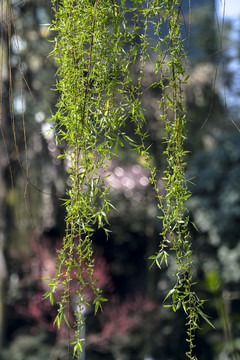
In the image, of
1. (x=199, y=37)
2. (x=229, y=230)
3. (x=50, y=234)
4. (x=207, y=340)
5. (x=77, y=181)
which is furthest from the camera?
(x=50, y=234)

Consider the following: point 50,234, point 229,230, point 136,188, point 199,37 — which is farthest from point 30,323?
point 199,37

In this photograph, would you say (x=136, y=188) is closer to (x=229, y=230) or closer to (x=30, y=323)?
(x=229, y=230)

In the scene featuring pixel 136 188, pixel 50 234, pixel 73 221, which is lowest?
pixel 50 234

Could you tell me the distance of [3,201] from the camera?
16.8ft

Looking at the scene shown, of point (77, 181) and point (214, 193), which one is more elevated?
point (77, 181)

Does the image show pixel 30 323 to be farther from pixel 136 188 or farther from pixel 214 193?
pixel 214 193

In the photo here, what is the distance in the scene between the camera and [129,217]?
18.2ft

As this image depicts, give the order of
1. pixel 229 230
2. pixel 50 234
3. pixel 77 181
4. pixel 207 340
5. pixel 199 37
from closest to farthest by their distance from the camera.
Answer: pixel 77 181
pixel 229 230
pixel 207 340
pixel 199 37
pixel 50 234

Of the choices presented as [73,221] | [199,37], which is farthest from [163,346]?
[73,221]

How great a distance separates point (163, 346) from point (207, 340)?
393 mm

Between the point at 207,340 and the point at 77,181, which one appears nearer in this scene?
the point at 77,181

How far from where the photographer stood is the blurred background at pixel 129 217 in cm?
462

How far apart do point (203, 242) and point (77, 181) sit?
3972mm

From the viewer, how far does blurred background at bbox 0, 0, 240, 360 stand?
182 inches
